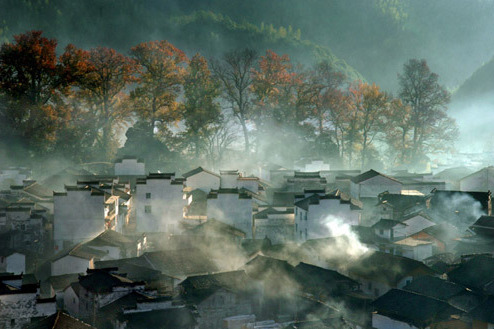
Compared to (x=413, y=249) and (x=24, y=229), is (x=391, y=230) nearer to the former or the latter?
(x=413, y=249)

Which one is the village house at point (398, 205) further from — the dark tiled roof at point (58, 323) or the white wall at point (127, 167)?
the dark tiled roof at point (58, 323)

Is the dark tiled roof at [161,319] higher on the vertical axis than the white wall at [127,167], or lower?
lower

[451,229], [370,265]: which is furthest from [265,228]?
[451,229]

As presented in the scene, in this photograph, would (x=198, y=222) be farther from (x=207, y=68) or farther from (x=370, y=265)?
(x=207, y=68)

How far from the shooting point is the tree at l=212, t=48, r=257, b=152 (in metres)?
50.5

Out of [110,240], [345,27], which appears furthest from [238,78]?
[345,27]

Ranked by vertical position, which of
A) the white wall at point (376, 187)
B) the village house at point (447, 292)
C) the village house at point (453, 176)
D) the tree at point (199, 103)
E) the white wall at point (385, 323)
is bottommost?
the white wall at point (385, 323)

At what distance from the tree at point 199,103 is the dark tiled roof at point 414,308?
89.3 feet

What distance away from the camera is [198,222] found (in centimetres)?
3341

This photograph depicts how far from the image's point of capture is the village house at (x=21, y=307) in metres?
20.9

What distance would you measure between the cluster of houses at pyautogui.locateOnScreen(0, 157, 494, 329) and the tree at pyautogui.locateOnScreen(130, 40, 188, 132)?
6878 millimetres

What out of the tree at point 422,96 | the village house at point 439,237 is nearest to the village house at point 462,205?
the village house at point 439,237

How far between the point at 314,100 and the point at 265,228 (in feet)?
74.1

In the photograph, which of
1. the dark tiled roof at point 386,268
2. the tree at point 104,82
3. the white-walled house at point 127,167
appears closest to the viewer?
the dark tiled roof at point 386,268
